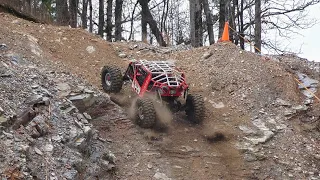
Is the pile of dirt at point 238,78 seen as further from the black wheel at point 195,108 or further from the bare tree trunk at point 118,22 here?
the bare tree trunk at point 118,22

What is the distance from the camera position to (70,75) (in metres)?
9.22

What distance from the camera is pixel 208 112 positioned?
963 cm

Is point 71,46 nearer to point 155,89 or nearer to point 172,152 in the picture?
point 155,89

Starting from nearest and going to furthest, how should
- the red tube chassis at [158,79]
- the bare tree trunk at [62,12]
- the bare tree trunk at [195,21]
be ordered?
the red tube chassis at [158,79] < the bare tree trunk at [62,12] < the bare tree trunk at [195,21]

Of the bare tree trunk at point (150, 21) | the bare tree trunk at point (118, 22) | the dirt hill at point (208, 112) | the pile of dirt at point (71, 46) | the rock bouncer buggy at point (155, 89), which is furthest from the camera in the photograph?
the bare tree trunk at point (118, 22)

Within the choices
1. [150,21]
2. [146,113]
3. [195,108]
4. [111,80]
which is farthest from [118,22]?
[146,113]

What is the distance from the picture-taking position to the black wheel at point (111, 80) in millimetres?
9523

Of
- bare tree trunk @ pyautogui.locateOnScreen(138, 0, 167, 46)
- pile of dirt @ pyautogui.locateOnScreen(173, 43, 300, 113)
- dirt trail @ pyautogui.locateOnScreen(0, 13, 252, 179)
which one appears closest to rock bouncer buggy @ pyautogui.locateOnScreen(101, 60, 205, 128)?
dirt trail @ pyautogui.locateOnScreen(0, 13, 252, 179)

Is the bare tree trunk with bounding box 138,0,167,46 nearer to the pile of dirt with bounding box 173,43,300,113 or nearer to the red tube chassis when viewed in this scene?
the pile of dirt with bounding box 173,43,300,113

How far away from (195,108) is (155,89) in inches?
36.1

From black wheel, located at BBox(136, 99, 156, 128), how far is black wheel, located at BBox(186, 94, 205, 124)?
976mm

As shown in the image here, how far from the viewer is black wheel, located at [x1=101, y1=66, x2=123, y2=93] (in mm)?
9523

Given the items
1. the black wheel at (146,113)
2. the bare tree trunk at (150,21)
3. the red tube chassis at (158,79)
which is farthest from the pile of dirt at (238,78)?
the bare tree trunk at (150,21)

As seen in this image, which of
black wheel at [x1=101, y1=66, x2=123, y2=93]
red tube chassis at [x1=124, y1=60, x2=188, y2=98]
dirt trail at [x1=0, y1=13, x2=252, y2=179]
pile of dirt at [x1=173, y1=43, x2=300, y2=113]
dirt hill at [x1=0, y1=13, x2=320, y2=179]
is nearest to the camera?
dirt trail at [x1=0, y1=13, x2=252, y2=179]
